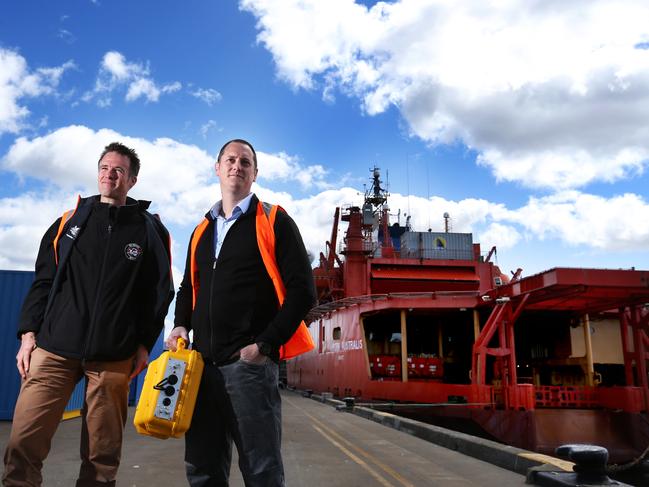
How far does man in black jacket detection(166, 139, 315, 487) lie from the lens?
2414 millimetres

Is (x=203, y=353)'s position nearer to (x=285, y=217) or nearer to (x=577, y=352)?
(x=285, y=217)

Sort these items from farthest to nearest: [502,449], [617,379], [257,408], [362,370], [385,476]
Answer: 1. [362,370]
2. [617,379]
3. [502,449]
4. [385,476]
5. [257,408]

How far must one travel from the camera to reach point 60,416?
8.85ft

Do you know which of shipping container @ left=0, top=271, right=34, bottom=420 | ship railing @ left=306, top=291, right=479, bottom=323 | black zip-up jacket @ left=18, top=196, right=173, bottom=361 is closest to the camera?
black zip-up jacket @ left=18, top=196, right=173, bottom=361

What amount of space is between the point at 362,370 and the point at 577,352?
768cm

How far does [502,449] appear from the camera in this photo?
6688 mm

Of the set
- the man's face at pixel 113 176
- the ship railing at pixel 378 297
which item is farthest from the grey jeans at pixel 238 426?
the ship railing at pixel 378 297

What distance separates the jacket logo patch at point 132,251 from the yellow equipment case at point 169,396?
772mm

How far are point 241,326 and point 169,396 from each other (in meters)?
0.46

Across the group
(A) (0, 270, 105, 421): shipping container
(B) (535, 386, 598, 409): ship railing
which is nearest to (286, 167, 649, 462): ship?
(B) (535, 386, 598, 409): ship railing

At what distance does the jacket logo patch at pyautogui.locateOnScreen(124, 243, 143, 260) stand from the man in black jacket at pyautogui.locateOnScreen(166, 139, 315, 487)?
0.41 m

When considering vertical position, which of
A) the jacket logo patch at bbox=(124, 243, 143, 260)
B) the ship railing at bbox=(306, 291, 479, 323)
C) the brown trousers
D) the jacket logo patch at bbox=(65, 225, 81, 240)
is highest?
the ship railing at bbox=(306, 291, 479, 323)

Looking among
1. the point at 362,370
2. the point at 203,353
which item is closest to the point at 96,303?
the point at 203,353

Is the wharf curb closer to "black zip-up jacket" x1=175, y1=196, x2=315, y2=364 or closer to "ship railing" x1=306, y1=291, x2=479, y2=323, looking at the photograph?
"black zip-up jacket" x1=175, y1=196, x2=315, y2=364
